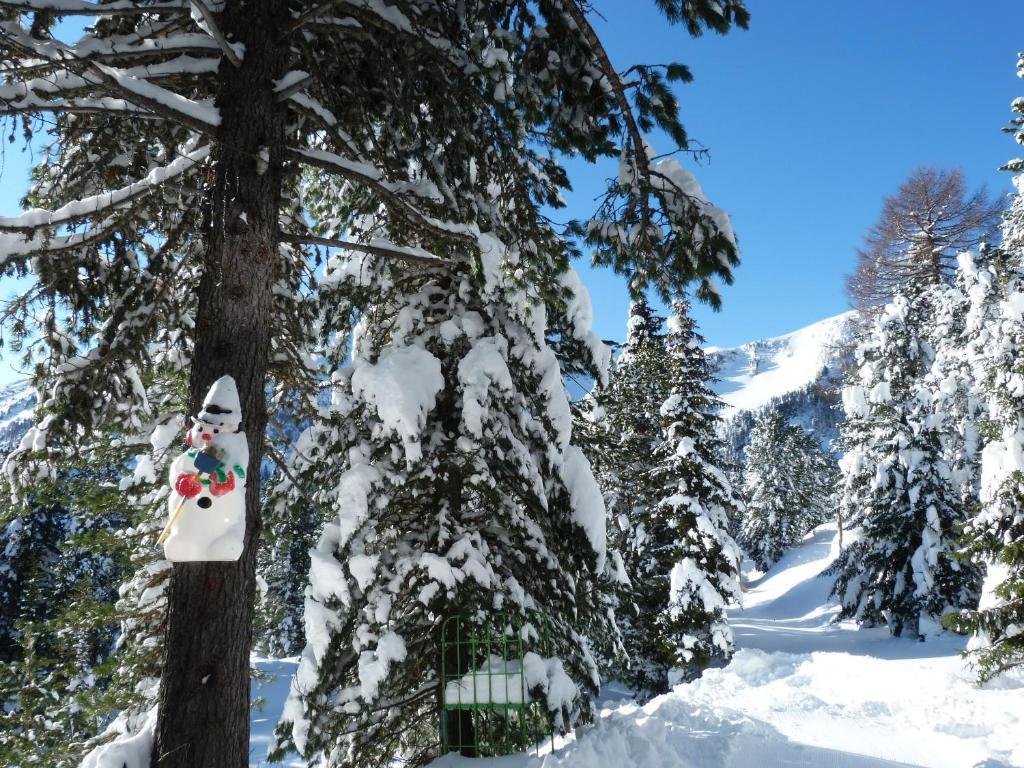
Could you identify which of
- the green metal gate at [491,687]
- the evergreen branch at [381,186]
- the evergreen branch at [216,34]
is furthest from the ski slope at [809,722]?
the evergreen branch at [216,34]

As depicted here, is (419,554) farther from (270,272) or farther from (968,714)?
(968,714)

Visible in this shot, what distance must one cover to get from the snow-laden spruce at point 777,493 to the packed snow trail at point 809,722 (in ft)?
122

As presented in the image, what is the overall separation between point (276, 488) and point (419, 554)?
2.32m

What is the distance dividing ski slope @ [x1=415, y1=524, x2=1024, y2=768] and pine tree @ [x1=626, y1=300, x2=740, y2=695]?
2.98m

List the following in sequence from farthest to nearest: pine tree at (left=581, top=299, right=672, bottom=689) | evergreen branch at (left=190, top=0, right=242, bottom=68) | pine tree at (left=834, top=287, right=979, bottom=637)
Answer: pine tree at (left=834, top=287, right=979, bottom=637) → pine tree at (left=581, top=299, right=672, bottom=689) → evergreen branch at (left=190, top=0, right=242, bottom=68)

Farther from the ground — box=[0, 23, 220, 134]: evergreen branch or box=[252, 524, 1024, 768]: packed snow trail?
box=[0, 23, 220, 134]: evergreen branch

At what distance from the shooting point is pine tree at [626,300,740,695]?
16.7m

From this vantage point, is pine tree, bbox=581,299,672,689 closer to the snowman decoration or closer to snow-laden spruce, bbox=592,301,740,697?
snow-laden spruce, bbox=592,301,740,697

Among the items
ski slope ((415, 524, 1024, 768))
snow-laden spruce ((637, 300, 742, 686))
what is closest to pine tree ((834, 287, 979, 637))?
ski slope ((415, 524, 1024, 768))

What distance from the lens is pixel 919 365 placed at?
66.4 ft

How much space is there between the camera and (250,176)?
419 centimetres

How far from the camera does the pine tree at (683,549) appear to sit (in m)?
16.7

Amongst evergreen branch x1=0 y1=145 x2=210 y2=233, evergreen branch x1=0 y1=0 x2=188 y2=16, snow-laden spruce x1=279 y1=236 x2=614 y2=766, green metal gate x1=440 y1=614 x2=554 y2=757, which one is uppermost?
evergreen branch x1=0 y1=0 x2=188 y2=16

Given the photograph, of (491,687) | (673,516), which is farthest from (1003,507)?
(491,687)
